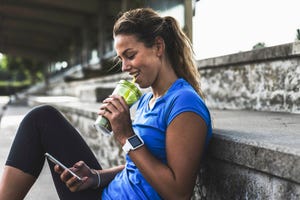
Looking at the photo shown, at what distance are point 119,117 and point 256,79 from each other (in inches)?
75.9

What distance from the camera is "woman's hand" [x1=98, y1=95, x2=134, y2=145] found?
1.55 m

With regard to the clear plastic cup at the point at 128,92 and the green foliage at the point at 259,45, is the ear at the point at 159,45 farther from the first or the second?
the green foliage at the point at 259,45

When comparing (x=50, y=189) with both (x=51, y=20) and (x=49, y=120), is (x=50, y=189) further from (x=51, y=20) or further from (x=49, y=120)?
(x=51, y=20)

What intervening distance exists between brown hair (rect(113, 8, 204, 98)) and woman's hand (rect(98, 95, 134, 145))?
11.1 inches

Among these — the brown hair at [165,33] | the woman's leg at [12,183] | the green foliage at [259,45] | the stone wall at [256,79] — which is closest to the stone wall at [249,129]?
the stone wall at [256,79]

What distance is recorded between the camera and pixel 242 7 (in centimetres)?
350

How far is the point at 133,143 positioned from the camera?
153 centimetres

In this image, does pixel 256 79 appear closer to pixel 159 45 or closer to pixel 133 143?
pixel 159 45

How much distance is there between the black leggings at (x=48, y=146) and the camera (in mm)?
1954

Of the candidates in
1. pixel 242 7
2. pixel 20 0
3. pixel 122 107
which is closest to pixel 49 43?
pixel 20 0

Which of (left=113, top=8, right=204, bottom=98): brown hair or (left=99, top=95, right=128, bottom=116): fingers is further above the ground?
(left=113, top=8, right=204, bottom=98): brown hair

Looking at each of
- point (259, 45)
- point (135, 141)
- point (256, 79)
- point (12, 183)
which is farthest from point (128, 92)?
point (259, 45)

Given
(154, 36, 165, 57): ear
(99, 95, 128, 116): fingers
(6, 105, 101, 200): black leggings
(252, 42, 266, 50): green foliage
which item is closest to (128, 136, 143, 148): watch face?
(99, 95, 128, 116): fingers

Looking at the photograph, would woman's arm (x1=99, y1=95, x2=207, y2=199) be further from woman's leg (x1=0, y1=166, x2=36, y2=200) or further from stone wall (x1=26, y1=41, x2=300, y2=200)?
woman's leg (x1=0, y1=166, x2=36, y2=200)
